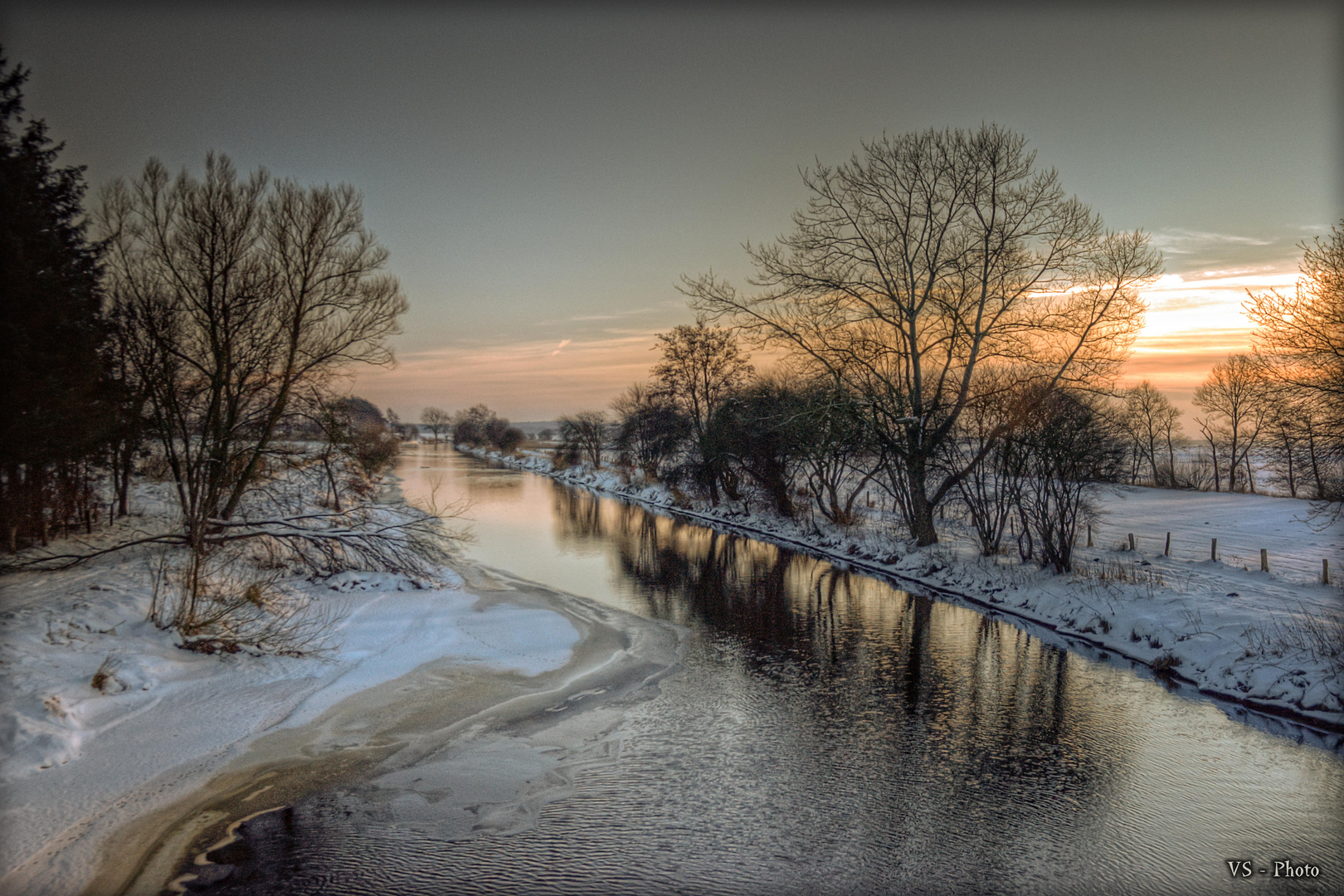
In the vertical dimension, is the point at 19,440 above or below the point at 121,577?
above

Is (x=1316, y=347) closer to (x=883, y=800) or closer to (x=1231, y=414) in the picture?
(x=883, y=800)

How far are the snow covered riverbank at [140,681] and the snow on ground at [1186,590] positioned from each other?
28.4ft

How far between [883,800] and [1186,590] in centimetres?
1135

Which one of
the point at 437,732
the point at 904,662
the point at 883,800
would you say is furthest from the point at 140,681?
the point at 904,662

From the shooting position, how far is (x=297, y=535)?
1253 cm

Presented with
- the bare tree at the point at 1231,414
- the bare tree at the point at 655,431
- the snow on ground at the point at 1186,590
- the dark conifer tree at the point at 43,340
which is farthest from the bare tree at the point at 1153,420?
the dark conifer tree at the point at 43,340

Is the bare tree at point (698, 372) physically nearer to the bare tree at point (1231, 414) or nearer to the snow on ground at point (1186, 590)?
the snow on ground at point (1186, 590)

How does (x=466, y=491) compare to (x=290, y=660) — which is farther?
(x=466, y=491)

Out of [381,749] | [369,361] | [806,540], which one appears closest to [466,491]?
[806,540]

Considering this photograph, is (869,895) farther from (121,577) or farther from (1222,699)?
(121,577)

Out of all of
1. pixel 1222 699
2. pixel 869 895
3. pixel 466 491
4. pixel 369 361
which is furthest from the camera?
pixel 466 491

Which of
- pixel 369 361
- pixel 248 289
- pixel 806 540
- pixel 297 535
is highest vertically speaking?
pixel 248 289

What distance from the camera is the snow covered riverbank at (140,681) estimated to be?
5.88 m

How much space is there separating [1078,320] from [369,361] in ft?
58.9
